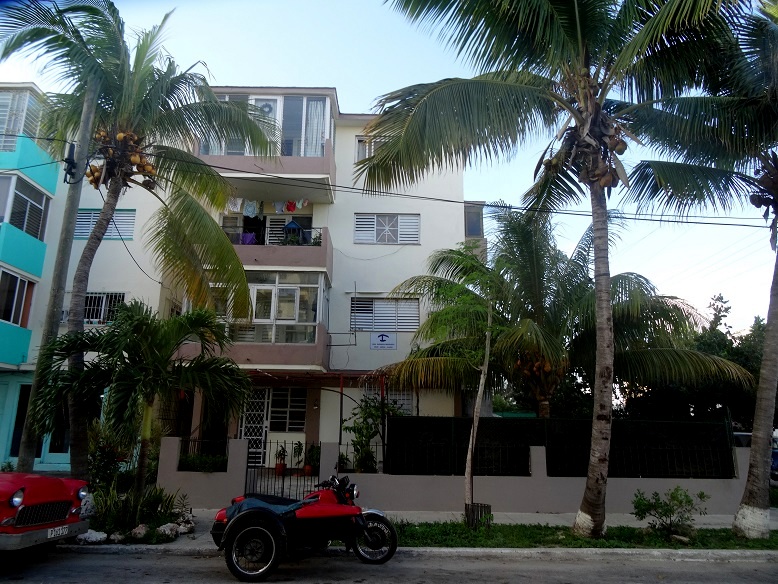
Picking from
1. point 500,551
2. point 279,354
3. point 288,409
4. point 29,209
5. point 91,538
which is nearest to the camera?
point 91,538

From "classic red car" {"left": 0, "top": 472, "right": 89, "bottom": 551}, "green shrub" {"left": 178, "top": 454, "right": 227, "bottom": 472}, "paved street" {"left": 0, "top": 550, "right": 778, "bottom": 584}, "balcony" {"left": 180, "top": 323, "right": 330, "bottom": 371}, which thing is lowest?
"paved street" {"left": 0, "top": 550, "right": 778, "bottom": 584}

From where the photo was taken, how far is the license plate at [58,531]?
677 centimetres

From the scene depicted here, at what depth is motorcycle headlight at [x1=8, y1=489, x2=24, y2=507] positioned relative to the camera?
6.29m

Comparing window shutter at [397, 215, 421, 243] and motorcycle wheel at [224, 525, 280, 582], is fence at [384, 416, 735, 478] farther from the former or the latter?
window shutter at [397, 215, 421, 243]

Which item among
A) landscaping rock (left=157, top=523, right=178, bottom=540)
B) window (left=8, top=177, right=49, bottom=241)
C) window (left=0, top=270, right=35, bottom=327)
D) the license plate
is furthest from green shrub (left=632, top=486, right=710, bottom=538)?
window (left=8, top=177, right=49, bottom=241)

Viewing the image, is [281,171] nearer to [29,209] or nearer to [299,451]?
[29,209]

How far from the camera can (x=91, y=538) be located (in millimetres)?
8094

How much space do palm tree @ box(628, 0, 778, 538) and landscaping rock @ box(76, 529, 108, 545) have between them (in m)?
9.73

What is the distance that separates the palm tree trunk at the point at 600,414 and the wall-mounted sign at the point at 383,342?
9.09 m

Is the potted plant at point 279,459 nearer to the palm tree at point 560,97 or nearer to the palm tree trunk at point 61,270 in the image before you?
the palm tree trunk at point 61,270

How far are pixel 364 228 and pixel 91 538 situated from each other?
12700 millimetres

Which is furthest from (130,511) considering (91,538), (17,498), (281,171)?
(281,171)

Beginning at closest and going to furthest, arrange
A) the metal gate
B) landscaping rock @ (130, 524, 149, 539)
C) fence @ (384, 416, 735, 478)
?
landscaping rock @ (130, 524, 149, 539) → fence @ (384, 416, 735, 478) → the metal gate

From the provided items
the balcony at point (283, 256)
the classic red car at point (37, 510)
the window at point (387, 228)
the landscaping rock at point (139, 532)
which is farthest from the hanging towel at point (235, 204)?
the classic red car at point (37, 510)
